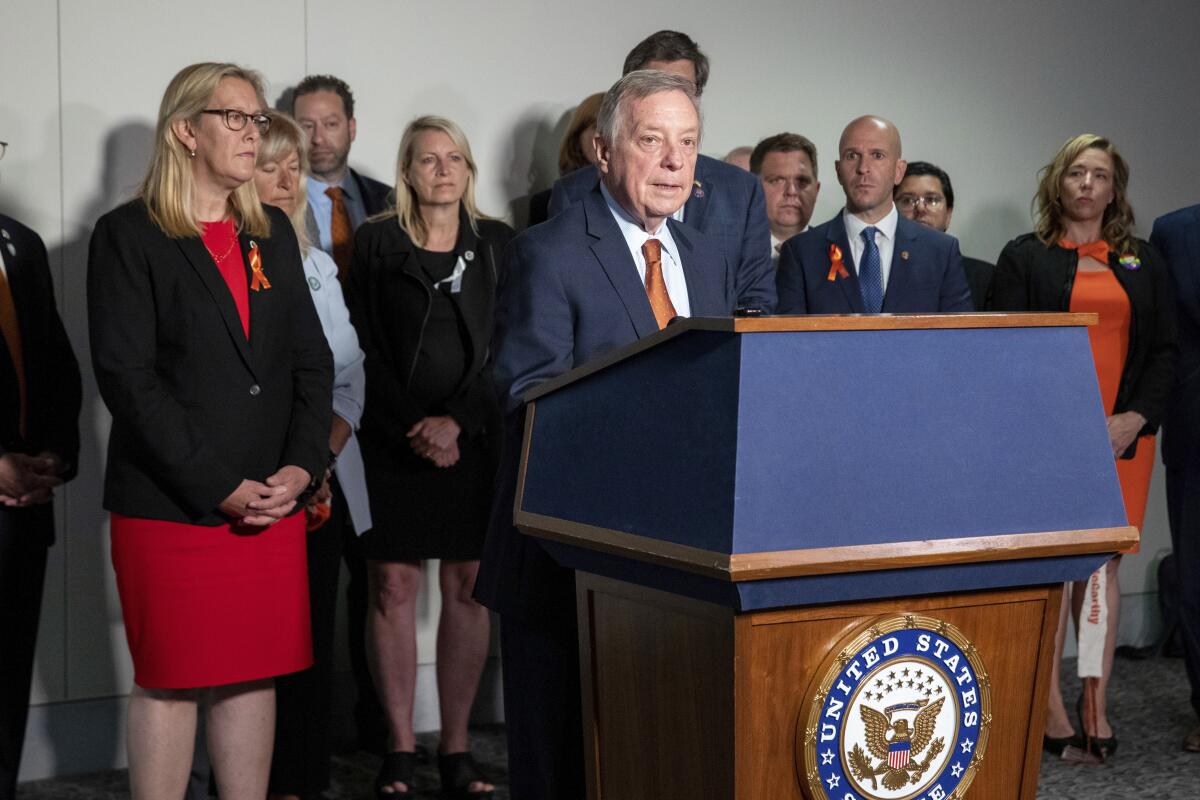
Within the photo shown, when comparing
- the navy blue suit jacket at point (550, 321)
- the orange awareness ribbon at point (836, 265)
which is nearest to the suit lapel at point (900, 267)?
the orange awareness ribbon at point (836, 265)

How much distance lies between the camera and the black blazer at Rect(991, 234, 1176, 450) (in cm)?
420

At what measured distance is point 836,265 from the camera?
386 cm

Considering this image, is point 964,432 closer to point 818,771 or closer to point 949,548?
point 949,548

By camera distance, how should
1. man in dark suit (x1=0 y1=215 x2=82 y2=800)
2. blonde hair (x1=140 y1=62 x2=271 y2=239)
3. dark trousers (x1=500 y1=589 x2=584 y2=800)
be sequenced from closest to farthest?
1. dark trousers (x1=500 y1=589 x2=584 y2=800)
2. blonde hair (x1=140 y1=62 x2=271 y2=239)
3. man in dark suit (x1=0 y1=215 x2=82 y2=800)

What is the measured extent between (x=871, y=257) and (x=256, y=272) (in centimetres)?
174

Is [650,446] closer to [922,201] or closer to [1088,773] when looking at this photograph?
[1088,773]

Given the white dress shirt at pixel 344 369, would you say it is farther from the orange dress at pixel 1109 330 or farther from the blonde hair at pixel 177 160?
the orange dress at pixel 1109 330

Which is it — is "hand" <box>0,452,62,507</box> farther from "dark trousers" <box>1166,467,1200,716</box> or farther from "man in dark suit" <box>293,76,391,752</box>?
"dark trousers" <box>1166,467,1200,716</box>

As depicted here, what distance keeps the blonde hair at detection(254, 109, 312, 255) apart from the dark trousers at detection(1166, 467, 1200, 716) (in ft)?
8.79

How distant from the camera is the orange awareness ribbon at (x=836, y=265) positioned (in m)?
3.85

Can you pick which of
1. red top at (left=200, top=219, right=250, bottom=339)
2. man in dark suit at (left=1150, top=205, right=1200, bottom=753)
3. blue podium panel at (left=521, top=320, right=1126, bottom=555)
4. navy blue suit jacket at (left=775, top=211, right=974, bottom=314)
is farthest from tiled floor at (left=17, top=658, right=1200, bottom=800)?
blue podium panel at (left=521, top=320, right=1126, bottom=555)

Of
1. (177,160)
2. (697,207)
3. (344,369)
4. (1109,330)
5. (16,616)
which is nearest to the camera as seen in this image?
(177,160)

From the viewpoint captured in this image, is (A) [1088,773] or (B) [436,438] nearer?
(B) [436,438]

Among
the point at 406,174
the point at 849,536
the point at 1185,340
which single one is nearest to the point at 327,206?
the point at 406,174
